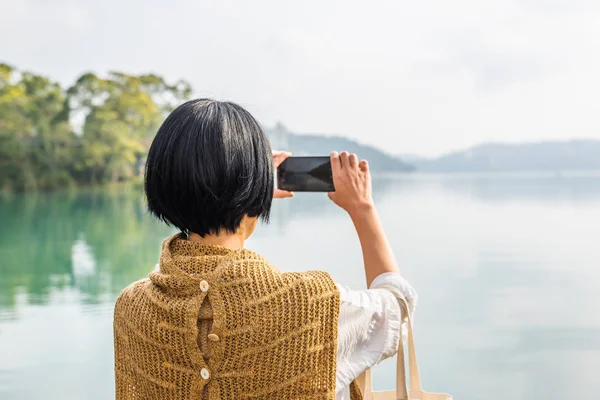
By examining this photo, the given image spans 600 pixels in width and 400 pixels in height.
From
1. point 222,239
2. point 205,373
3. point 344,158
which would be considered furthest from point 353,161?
point 205,373

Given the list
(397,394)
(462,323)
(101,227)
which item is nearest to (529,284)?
(462,323)

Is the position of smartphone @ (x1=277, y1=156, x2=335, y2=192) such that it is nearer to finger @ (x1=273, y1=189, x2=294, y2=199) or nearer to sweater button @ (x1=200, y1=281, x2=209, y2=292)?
finger @ (x1=273, y1=189, x2=294, y2=199)

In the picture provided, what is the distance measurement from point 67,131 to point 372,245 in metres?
22.3

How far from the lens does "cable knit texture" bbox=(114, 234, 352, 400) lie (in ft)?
2.84

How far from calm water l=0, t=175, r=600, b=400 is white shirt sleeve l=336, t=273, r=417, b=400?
1.36 ft

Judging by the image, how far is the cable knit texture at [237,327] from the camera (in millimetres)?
867

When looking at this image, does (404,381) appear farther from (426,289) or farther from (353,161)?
(426,289)

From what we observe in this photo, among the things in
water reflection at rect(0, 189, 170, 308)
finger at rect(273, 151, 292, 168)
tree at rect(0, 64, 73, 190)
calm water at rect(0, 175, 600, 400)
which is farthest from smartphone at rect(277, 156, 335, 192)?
tree at rect(0, 64, 73, 190)

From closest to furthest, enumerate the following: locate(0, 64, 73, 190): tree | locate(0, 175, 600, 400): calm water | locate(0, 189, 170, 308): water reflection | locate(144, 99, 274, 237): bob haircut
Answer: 1. locate(144, 99, 274, 237): bob haircut
2. locate(0, 175, 600, 400): calm water
3. locate(0, 189, 170, 308): water reflection
4. locate(0, 64, 73, 190): tree

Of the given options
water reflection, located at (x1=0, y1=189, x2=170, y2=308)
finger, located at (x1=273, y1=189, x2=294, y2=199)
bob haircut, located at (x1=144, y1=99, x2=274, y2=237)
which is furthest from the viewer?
water reflection, located at (x1=0, y1=189, x2=170, y2=308)

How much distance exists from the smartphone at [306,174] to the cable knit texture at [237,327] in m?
0.18

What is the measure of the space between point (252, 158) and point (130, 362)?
1.10 feet

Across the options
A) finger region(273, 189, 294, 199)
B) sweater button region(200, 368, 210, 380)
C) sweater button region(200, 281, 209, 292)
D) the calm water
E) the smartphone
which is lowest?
the calm water

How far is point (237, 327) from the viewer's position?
866mm
